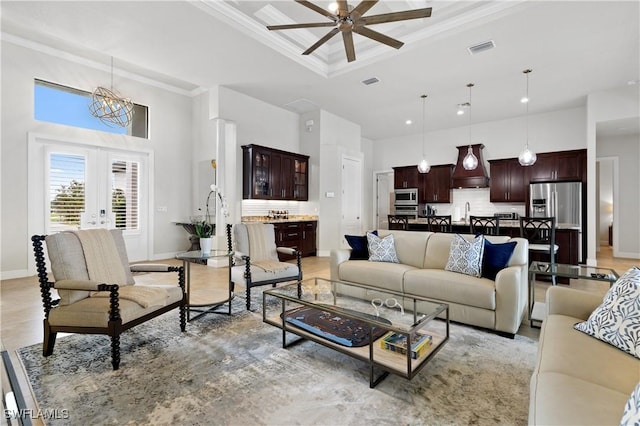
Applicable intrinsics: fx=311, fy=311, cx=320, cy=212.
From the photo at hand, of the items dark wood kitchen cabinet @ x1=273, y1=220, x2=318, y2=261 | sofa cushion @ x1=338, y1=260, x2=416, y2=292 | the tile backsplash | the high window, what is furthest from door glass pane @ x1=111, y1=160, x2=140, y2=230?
the tile backsplash

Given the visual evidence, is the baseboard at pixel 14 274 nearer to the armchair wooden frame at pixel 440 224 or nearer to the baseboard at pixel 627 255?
the armchair wooden frame at pixel 440 224

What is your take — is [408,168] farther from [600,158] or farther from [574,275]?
[574,275]

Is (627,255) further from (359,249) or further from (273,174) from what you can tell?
(273,174)

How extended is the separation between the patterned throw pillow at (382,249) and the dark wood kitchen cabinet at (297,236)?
282 centimetres

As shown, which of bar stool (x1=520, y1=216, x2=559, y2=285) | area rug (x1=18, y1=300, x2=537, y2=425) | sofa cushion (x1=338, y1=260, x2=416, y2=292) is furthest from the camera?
bar stool (x1=520, y1=216, x2=559, y2=285)

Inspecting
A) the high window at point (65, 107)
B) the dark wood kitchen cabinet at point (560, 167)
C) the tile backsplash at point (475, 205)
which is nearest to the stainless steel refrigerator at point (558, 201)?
the dark wood kitchen cabinet at point (560, 167)

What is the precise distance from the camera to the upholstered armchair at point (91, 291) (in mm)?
2223

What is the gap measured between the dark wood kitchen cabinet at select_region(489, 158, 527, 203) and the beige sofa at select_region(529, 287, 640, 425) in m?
6.41

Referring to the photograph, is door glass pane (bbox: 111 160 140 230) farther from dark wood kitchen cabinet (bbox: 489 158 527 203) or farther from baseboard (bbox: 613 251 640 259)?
baseboard (bbox: 613 251 640 259)

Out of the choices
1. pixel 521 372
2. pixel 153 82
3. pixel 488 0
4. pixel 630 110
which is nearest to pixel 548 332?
pixel 521 372

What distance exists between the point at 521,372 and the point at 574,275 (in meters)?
1.24

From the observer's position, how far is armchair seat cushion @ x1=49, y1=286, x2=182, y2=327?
2.22 meters

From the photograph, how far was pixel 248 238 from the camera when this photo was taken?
13.0 ft

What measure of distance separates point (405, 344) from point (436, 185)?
732cm
